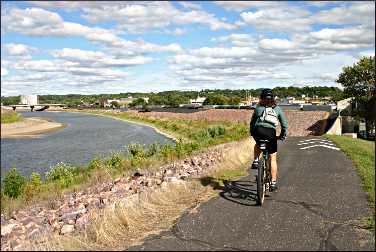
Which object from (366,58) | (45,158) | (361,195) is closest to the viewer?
(361,195)

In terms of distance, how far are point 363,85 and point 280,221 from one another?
1690 inches

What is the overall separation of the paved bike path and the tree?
123 ft

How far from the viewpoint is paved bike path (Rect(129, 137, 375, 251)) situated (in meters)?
5.40

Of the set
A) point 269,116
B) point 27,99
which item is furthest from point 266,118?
point 27,99

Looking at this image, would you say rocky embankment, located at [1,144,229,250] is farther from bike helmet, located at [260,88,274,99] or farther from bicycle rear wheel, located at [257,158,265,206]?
bike helmet, located at [260,88,274,99]

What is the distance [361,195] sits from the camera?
8227 millimetres

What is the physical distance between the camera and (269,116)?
23.9ft

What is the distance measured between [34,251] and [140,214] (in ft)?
6.93

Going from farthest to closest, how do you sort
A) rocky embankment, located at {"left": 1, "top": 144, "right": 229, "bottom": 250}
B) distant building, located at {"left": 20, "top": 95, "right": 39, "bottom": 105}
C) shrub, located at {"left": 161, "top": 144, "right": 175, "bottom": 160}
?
shrub, located at {"left": 161, "top": 144, "right": 175, "bottom": 160}
distant building, located at {"left": 20, "top": 95, "right": 39, "bottom": 105}
rocky embankment, located at {"left": 1, "top": 144, "right": 229, "bottom": 250}

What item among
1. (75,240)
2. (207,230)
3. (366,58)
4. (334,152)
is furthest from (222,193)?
(366,58)

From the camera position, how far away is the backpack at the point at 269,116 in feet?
23.9

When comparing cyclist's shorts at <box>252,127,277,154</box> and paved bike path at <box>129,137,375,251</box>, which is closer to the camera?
paved bike path at <box>129,137,375,251</box>

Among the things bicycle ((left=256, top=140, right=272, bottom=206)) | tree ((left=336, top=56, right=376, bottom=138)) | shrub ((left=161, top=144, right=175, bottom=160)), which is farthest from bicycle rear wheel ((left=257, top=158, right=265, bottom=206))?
tree ((left=336, top=56, right=376, bottom=138))

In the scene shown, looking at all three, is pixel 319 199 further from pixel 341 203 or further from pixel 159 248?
pixel 159 248
